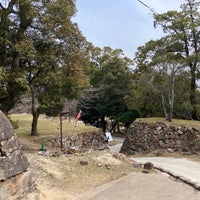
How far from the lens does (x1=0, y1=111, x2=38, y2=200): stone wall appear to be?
629cm

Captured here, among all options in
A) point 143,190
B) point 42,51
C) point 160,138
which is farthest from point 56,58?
point 143,190

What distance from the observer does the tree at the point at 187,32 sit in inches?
789

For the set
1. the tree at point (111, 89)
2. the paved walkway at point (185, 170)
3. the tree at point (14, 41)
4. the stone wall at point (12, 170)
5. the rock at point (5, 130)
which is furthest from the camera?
the tree at point (111, 89)

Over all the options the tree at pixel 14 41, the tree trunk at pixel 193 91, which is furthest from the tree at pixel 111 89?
the tree at pixel 14 41

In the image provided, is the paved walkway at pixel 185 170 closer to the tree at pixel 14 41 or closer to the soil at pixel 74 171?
the soil at pixel 74 171

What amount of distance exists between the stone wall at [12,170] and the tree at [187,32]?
14.8 m

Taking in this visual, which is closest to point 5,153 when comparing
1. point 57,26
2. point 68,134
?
point 57,26

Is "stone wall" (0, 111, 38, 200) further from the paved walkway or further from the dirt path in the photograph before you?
the paved walkway

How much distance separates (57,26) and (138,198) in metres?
9.20

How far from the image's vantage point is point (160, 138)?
1672 centimetres

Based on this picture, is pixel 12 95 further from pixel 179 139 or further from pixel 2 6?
pixel 179 139

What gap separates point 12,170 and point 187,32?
16.5 meters

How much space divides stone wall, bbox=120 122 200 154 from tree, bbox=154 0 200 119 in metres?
4.33

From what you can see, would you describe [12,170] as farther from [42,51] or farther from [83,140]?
[83,140]
